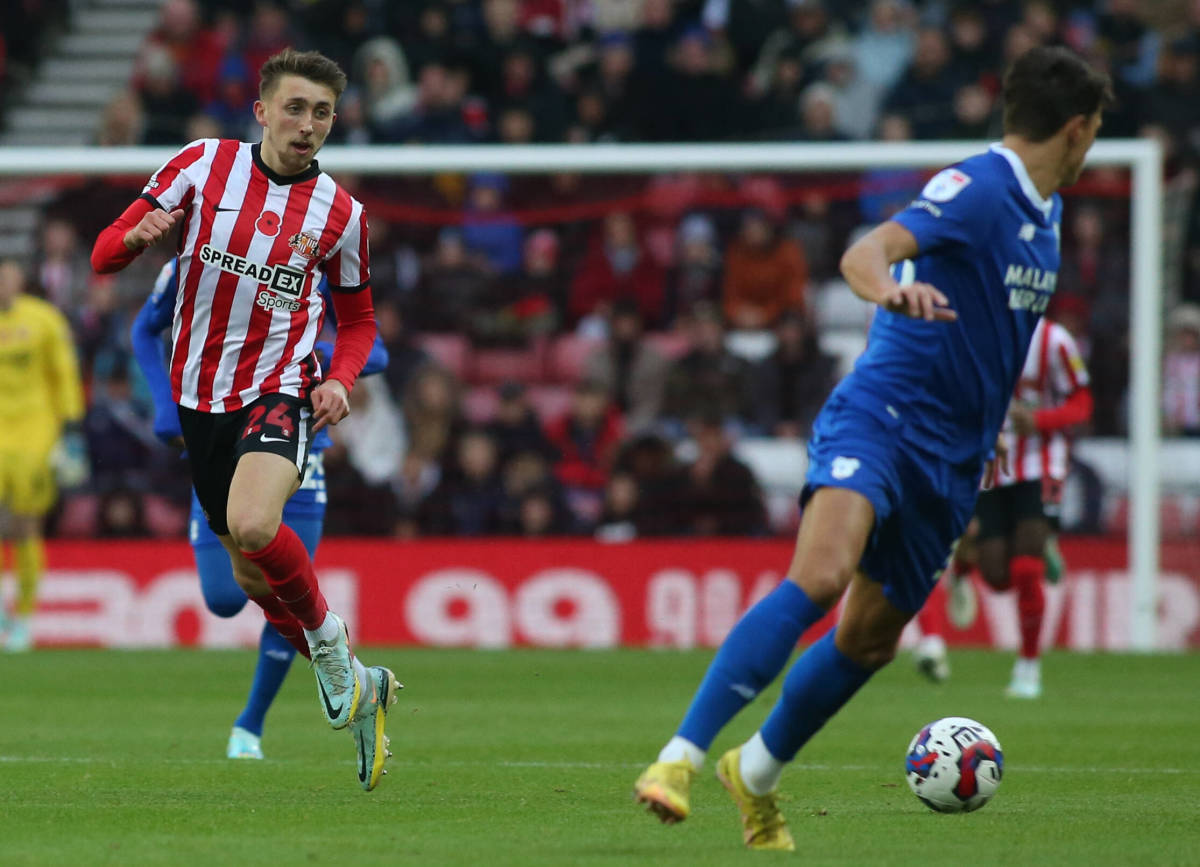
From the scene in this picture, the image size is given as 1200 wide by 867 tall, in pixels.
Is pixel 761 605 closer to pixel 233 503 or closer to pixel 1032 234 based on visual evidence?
pixel 1032 234

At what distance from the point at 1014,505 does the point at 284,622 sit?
5.96 m

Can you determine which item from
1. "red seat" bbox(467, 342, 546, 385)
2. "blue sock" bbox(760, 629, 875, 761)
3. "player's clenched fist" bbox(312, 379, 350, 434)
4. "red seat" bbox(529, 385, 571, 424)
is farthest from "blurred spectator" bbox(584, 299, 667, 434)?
"blue sock" bbox(760, 629, 875, 761)

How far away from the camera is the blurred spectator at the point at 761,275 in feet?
49.6

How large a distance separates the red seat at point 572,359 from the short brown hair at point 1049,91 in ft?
32.7

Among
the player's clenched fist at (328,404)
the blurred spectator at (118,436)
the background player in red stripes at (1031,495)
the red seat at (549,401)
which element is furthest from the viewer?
the red seat at (549,401)

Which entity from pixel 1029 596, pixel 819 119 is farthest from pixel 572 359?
pixel 1029 596

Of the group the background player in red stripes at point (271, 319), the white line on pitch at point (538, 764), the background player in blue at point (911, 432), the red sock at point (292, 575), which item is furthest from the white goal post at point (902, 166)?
the background player in blue at point (911, 432)

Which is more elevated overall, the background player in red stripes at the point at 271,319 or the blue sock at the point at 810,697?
the background player in red stripes at the point at 271,319

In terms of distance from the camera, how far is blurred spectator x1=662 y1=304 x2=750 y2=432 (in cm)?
1489

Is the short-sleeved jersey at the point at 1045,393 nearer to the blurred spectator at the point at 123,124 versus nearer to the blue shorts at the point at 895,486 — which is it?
the blue shorts at the point at 895,486

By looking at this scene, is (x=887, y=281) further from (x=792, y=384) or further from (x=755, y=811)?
(x=792, y=384)

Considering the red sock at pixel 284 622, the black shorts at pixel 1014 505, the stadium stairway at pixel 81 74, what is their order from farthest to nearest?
the stadium stairway at pixel 81 74
the black shorts at pixel 1014 505
the red sock at pixel 284 622

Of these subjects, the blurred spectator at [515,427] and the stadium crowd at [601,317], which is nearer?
the stadium crowd at [601,317]

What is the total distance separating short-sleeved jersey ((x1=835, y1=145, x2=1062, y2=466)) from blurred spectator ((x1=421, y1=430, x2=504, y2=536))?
9.65 m
